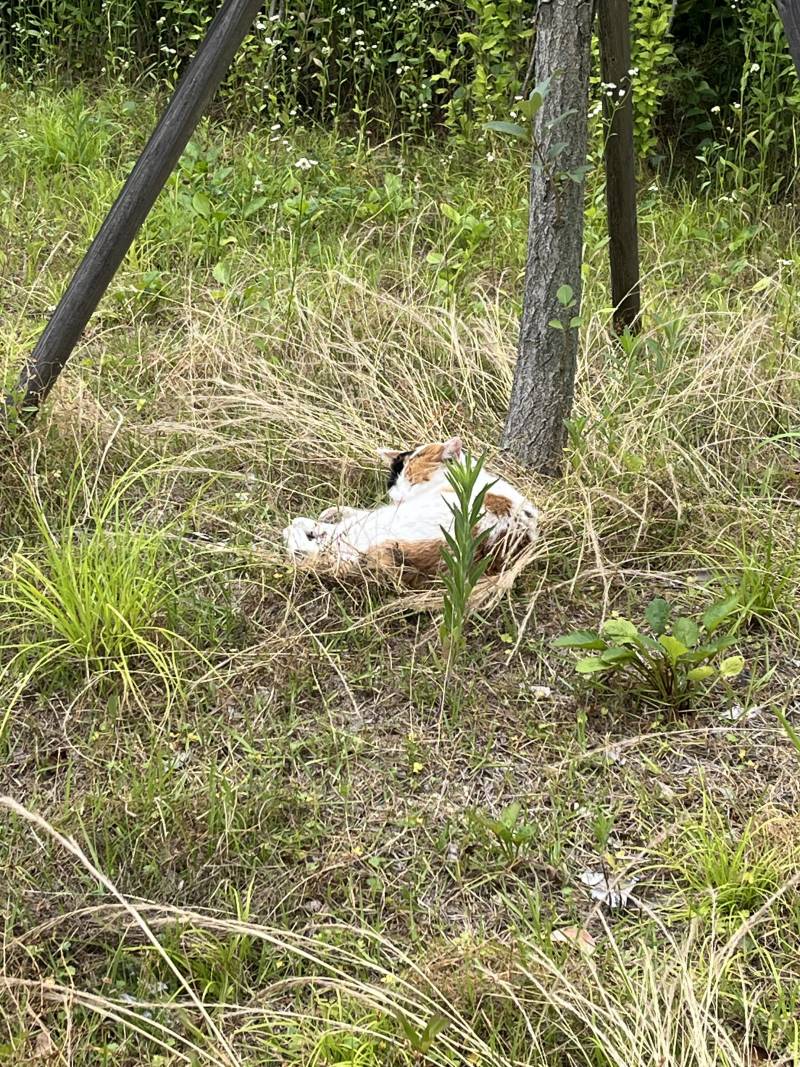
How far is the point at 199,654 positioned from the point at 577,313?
143cm

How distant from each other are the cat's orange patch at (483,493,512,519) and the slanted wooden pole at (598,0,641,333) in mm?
1113

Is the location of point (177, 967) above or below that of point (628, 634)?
below

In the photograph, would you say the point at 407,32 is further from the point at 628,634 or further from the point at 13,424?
the point at 628,634

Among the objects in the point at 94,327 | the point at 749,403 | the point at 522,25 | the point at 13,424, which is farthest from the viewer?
the point at 522,25

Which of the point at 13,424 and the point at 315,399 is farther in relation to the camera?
the point at 315,399

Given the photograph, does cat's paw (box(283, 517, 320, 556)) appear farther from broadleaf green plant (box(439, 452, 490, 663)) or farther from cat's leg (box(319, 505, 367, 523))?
broadleaf green plant (box(439, 452, 490, 663))

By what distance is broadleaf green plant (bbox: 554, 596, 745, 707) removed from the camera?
7.52 feet

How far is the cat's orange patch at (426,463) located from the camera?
9.14 feet

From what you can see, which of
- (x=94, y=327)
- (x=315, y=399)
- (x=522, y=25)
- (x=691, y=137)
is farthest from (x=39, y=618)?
(x=691, y=137)

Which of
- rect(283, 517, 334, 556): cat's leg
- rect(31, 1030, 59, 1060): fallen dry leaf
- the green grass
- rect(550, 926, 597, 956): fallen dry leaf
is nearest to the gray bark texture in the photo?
the green grass

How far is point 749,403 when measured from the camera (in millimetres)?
3309

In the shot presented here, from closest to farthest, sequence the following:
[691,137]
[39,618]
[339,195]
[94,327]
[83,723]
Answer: [83,723], [39,618], [94,327], [339,195], [691,137]

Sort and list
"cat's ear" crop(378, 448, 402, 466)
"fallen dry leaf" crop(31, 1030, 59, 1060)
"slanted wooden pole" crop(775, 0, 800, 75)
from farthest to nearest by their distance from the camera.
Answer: "cat's ear" crop(378, 448, 402, 466) → "slanted wooden pole" crop(775, 0, 800, 75) → "fallen dry leaf" crop(31, 1030, 59, 1060)

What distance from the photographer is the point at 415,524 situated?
2.63 metres
